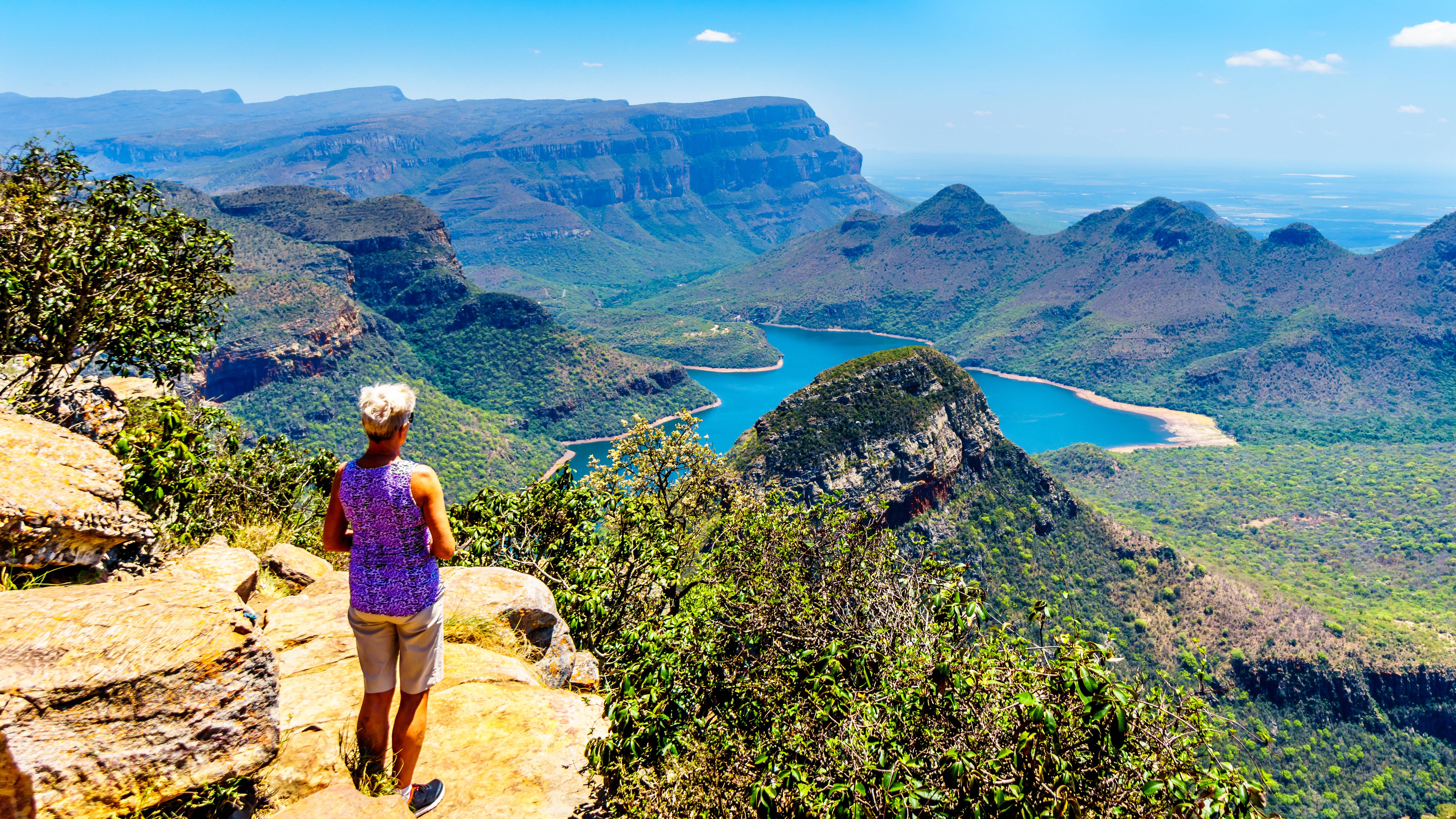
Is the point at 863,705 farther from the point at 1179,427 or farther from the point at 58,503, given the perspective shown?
the point at 1179,427

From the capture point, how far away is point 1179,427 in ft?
539

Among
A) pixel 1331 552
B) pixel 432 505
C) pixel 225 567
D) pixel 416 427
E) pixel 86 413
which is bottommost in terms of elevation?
pixel 1331 552

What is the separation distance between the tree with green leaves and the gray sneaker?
12.7 meters

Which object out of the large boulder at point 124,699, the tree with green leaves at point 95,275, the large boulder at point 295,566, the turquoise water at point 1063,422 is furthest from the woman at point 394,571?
the turquoise water at point 1063,422

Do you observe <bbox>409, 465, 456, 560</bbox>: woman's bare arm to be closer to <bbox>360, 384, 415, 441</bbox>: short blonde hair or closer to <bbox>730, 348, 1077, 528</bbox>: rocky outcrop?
<bbox>360, 384, 415, 441</bbox>: short blonde hair

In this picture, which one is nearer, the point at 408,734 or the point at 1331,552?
the point at 408,734

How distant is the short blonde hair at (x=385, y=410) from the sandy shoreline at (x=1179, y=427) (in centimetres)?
15445

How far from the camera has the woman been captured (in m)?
6.60

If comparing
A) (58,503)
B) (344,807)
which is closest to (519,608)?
(344,807)

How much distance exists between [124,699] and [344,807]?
2.14 meters

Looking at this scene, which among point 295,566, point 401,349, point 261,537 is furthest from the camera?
point 401,349

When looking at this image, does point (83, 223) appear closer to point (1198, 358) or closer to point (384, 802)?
point (384, 802)

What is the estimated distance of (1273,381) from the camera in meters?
165

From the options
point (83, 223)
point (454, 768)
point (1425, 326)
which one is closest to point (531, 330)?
point (83, 223)
